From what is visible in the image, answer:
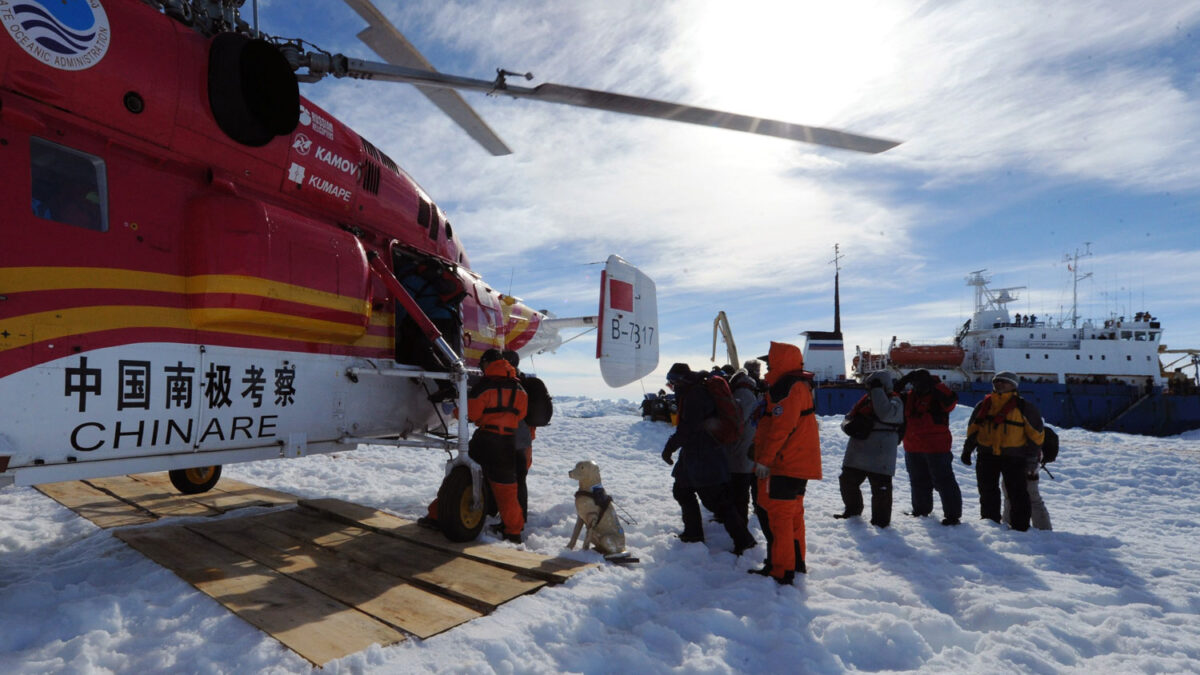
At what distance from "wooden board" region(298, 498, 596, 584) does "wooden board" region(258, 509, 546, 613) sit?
64 mm

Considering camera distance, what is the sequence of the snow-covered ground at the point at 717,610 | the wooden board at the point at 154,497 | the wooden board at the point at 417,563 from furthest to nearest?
the wooden board at the point at 154,497 < the wooden board at the point at 417,563 < the snow-covered ground at the point at 717,610

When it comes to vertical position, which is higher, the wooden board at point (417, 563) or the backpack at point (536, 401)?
the backpack at point (536, 401)

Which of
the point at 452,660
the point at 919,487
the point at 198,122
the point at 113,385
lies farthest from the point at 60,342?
the point at 919,487

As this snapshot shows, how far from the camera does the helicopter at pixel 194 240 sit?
3271 mm

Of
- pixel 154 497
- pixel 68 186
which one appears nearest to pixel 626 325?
pixel 68 186

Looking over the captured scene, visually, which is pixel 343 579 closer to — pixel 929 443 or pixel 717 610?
pixel 717 610

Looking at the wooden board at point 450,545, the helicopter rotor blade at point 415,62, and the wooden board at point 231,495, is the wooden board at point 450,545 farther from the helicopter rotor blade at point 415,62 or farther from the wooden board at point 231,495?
the helicopter rotor blade at point 415,62

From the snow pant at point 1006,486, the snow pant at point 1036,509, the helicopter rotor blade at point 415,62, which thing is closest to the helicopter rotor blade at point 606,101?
the helicopter rotor blade at point 415,62

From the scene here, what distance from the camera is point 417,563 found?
4.61 metres

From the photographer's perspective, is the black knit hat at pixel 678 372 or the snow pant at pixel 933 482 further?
the snow pant at pixel 933 482

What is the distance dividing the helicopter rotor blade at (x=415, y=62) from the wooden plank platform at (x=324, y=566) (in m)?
3.97

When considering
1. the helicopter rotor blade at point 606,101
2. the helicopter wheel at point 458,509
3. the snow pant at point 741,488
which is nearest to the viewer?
the helicopter rotor blade at point 606,101

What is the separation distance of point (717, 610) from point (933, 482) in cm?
496

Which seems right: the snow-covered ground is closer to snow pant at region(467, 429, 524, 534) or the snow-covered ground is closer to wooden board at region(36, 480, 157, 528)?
wooden board at region(36, 480, 157, 528)
